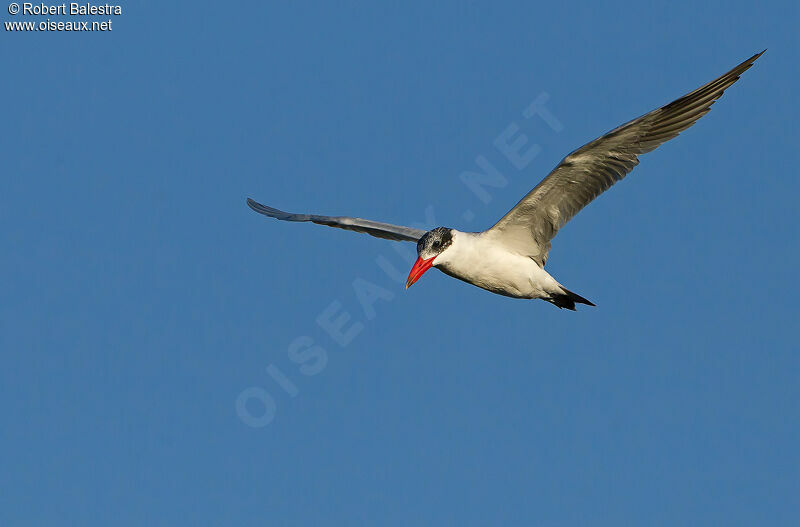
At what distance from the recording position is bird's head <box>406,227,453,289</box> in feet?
38.3

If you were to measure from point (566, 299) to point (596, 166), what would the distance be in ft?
7.20

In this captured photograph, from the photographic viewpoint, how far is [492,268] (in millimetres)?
12195

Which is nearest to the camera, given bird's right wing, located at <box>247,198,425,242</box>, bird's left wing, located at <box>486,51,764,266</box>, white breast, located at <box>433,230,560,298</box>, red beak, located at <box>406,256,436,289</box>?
bird's left wing, located at <box>486,51,764,266</box>

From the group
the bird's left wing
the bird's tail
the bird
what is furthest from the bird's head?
the bird's tail

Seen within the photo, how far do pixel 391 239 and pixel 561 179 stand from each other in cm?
380

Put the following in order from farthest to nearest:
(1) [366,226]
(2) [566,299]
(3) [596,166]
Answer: (1) [366,226] → (2) [566,299] → (3) [596,166]

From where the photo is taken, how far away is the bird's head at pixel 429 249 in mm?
11680

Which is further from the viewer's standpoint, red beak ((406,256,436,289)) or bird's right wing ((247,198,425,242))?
bird's right wing ((247,198,425,242))

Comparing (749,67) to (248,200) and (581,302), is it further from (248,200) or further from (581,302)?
(248,200)

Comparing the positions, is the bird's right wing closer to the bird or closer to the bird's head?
the bird

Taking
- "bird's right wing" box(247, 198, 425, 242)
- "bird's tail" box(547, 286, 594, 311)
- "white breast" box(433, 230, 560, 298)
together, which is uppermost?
"bird's right wing" box(247, 198, 425, 242)

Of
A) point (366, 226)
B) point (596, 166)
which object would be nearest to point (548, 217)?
point (596, 166)

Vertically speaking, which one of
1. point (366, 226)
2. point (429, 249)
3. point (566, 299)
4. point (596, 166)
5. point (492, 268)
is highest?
point (596, 166)

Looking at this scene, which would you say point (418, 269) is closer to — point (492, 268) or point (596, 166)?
point (492, 268)
